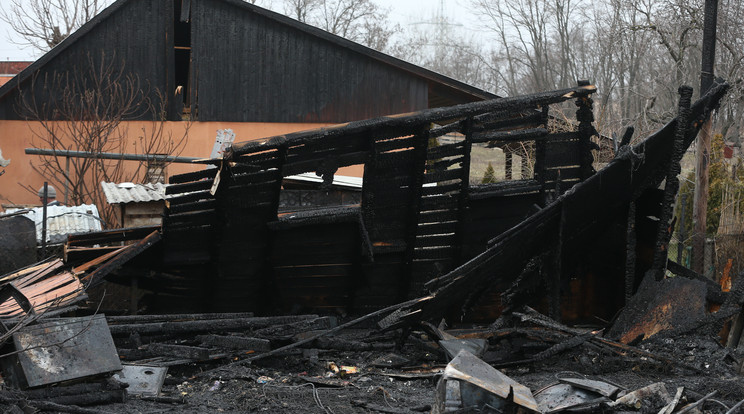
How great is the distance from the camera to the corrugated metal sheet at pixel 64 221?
10.4 meters

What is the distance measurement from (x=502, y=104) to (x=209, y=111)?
12.6 m

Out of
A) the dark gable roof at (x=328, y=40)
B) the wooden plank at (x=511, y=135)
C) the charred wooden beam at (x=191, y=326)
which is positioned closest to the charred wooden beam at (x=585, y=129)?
the wooden plank at (x=511, y=135)

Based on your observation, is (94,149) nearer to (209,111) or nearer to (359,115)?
(209,111)

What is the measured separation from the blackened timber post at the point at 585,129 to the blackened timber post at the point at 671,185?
1.04 meters

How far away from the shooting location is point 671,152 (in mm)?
7391

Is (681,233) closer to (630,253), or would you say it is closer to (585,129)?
(585,129)

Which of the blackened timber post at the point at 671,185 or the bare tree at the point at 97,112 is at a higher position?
the bare tree at the point at 97,112

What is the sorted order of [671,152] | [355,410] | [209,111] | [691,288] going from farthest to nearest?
[209,111]
[671,152]
[691,288]
[355,410]

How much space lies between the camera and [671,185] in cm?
732

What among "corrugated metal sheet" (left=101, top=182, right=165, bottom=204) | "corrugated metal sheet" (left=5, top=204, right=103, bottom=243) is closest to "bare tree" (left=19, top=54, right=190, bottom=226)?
"corrugated metal sheet" (left=101, top=182, right=165, bottom=204)

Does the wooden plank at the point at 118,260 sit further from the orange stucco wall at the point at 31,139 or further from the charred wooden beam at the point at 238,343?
the orange stucco wall at the point at 31,139

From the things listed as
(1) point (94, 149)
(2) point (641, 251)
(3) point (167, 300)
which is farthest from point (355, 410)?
(1) point (94, 149)

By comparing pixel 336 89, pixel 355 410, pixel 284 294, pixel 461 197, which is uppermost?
pixel 336 89

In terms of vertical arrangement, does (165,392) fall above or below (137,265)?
below
